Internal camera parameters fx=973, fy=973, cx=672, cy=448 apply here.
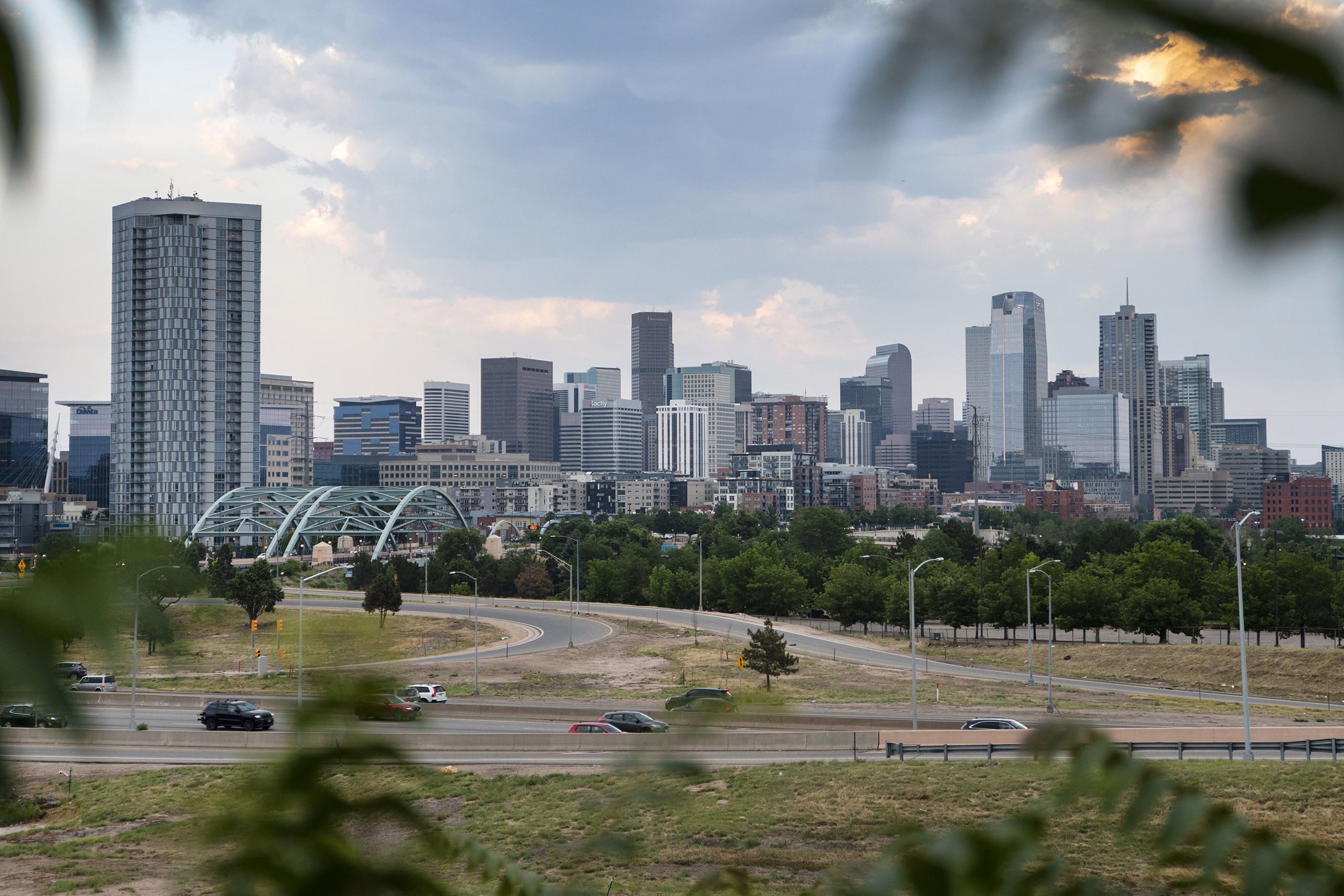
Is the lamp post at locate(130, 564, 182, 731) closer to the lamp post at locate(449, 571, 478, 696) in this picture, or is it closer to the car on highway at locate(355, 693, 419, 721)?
the car on highway at locate(355, 693, 419, 721)

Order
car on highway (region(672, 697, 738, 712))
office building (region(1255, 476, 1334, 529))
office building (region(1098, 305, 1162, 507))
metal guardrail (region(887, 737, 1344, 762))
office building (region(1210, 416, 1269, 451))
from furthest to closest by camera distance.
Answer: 1. office building (region(1255, 476, 1334, 529))
2. metal guardrail (region(887, 737, 1344, 762))
3. office building (region(1210, 416, 1269, 451))
4. office building (region(1098, 305, 1162, 507))
5. car on highway (region(672, 697, 738, 712))

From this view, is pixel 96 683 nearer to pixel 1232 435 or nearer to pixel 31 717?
pixel 31 717

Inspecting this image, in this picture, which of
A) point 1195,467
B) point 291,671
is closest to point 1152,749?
point 1195,467

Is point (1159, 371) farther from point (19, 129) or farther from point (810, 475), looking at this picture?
point (810, 475)

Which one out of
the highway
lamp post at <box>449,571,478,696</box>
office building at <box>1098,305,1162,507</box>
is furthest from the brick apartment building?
office building at <box>1098,305,1162,507</box>

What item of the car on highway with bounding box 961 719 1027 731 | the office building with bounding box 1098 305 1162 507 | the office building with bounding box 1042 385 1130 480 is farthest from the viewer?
the car on highway with bounding box 961 719 1027 731

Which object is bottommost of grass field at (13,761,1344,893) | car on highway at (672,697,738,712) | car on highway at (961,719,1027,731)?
car on highway at (961,719,1027,731)

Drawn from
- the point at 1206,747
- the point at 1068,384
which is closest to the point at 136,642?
the point at 1068,384
